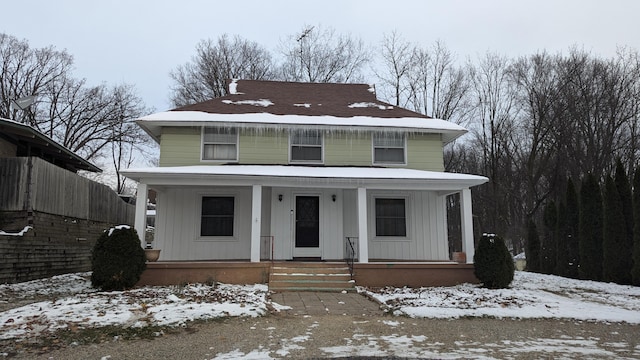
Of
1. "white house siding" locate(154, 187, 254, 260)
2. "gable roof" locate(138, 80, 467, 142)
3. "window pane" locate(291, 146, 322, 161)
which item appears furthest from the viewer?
"window pane" locate(291, 146, 322, 161)

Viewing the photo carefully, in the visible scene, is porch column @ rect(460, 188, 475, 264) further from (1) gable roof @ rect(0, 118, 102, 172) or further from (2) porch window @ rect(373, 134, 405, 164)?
(1) gable roof @ rect(0, 118, 102, 172)

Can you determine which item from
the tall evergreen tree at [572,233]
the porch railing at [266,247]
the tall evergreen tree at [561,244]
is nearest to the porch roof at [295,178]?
the porch railing at [266,247]

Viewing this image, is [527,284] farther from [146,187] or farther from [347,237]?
[146,187]

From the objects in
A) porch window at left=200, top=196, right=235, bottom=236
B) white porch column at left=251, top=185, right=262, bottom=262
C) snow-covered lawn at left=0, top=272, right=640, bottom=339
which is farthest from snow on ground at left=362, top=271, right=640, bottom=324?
porch window at left=200, top=196, right=235, bottom=236

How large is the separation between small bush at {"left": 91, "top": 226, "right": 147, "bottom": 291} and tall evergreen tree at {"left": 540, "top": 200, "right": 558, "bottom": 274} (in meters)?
14.0

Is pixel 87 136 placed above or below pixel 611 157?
above

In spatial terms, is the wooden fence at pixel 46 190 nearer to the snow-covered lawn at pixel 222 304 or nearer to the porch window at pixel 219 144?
the snow-covered lawn at pixel 222 304

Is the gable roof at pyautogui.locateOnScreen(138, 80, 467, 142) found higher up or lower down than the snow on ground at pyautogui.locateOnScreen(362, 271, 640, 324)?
higher up

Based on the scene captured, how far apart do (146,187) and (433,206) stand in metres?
8.26

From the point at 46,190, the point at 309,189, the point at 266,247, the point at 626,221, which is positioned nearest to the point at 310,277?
the point at 266,247

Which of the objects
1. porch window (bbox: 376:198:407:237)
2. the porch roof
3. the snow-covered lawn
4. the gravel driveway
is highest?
the porch roof

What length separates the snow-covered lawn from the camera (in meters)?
6.45

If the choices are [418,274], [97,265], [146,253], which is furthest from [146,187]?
[418,274]

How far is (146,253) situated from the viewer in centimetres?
1075
